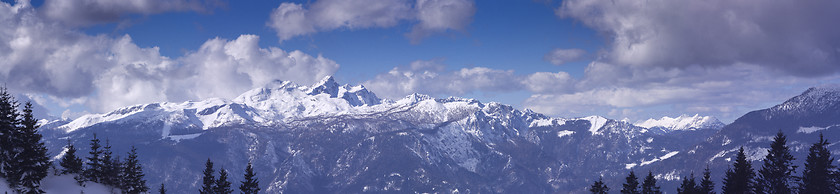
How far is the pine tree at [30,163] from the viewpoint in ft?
244

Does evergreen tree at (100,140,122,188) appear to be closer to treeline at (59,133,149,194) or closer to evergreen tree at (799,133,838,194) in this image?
treeline at (59,133,149,194)

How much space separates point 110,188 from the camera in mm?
100125

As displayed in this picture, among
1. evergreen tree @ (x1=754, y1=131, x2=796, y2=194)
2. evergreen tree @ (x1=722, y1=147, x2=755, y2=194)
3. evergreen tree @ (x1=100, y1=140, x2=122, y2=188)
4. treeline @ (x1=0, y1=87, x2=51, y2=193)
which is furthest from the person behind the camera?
evergreen tree @ (x1=100, y1=140, x2=122, y2=188)

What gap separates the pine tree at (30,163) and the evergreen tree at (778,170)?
9838 cm

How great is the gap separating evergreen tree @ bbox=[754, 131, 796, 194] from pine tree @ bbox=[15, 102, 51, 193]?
9838 centimetres

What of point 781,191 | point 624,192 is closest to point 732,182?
point 781,191

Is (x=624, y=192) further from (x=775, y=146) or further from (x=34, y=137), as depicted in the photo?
(x=34, y=137)

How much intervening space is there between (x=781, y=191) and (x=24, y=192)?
101467mm

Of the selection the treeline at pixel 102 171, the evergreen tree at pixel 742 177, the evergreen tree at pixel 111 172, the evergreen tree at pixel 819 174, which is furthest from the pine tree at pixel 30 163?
the evergreen tree at pixel 819 174

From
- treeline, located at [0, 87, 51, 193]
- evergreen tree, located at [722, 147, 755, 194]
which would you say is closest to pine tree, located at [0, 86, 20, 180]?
treeline, located at [0, 87, 51, 193]

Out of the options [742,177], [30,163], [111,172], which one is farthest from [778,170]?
[111,172]

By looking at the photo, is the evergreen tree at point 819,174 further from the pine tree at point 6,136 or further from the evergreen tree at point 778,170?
Result: the pine tree at point 6,136

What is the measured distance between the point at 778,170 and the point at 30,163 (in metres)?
101

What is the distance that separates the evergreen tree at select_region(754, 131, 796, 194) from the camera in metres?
86.3
